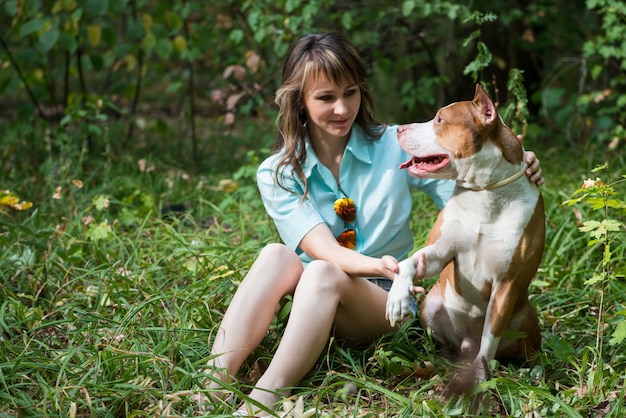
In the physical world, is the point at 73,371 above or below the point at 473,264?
below

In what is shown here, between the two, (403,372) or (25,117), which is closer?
(403,372)

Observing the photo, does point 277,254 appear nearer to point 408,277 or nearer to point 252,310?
point 252,310

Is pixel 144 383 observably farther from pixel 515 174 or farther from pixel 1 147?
pixel 1 147

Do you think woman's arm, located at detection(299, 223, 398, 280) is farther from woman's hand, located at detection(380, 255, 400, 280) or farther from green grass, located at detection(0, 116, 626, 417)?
green grass, located at detection(0, 116, 626, 417)

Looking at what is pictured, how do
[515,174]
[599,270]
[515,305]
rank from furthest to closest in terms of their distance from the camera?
1. [599,270]
2. [515,305]
3. [515,174]

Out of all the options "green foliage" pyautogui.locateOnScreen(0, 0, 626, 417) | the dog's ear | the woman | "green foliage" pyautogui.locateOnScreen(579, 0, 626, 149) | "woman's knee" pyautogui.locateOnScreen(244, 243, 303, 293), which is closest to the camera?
the dog's ear

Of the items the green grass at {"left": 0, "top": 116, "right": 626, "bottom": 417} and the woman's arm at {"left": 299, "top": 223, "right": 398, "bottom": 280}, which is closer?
the green grass at {"left": 0, "top": 116, "right": 626, "bottom": 417}

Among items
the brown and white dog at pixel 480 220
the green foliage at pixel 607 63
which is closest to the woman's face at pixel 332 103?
the brown and white dog at pixel 480 220

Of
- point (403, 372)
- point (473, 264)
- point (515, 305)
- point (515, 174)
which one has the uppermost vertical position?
point (515, 174)

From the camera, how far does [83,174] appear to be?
4.85 m

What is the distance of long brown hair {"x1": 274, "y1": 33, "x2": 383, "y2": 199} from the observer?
271cm

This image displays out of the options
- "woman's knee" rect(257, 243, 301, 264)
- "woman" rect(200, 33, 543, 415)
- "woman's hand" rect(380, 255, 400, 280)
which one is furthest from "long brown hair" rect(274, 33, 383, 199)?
"woman's hand" rect(380, 255, 400, 280)

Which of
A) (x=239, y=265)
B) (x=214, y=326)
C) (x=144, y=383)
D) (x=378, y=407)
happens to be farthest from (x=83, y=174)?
(x=378, y=407)

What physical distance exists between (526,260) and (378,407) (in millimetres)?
699
